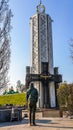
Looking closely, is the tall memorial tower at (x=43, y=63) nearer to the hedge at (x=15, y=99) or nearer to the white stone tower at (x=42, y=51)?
the white stone tower at (x=42, y=51)

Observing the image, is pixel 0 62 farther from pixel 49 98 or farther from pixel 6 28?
pixel 49 98

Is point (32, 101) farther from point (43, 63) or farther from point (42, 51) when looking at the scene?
point (42, 51)

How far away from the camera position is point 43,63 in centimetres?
5662

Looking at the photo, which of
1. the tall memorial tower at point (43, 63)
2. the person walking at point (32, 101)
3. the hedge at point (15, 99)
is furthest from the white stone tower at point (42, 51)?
the person walking at point (32, 101)

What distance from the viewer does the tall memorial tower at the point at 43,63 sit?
5700cm

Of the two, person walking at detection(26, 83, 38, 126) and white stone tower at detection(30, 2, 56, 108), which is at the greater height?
white stone tower at detection(30, 2, 56, 108)

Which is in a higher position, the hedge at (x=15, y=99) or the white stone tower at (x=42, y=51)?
the white stone tower at (x=42, y=51)

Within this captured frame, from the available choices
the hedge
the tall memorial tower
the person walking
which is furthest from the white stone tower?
the person walking

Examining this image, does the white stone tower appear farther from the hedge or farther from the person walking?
the person walking

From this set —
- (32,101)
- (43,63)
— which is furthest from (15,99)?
(32,101)

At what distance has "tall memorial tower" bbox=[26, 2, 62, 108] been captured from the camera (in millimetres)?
57000

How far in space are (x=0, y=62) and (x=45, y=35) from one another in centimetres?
4673

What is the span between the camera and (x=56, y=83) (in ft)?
196

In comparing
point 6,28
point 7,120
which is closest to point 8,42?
point 6,28
